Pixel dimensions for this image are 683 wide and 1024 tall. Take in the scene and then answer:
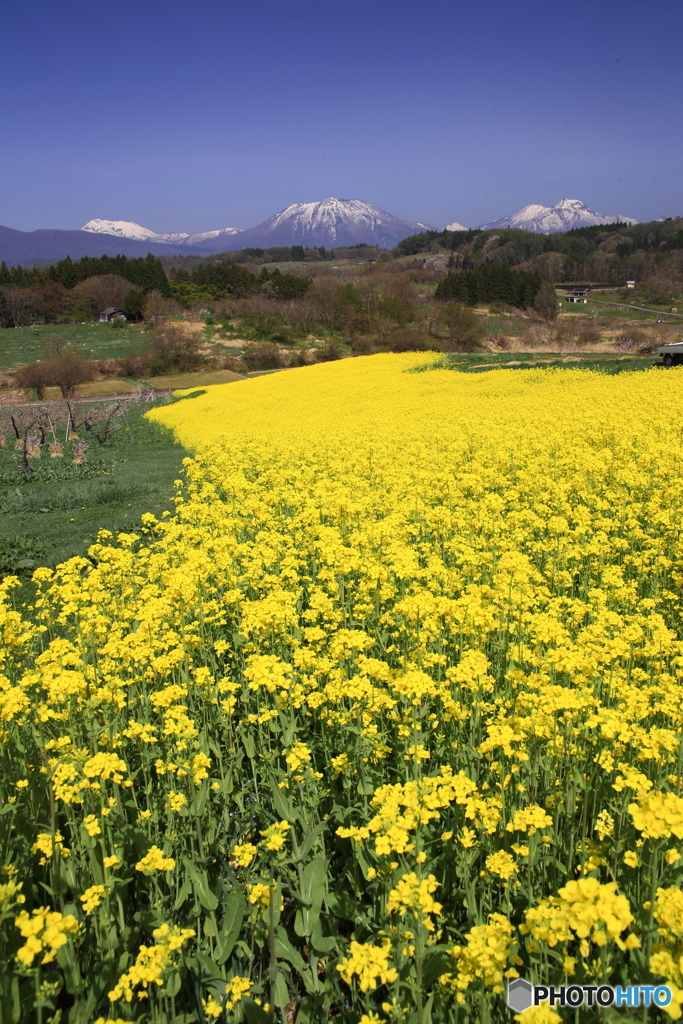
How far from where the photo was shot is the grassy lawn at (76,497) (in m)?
11.6

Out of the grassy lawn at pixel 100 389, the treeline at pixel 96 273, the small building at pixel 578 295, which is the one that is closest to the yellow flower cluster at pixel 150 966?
the grassy lawn at pixel 100 389

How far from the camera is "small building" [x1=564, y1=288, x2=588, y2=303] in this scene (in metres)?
110

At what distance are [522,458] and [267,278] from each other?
93.6m

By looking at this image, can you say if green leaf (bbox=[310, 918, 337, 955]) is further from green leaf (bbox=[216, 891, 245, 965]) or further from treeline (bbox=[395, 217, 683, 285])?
treeline (bbox=[395, 217, 683, 285])

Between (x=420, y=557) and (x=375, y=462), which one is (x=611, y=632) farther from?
(x=375, y=462)

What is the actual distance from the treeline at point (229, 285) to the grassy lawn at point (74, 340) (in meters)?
15.5

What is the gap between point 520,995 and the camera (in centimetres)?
270

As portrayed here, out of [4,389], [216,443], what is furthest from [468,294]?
[216,443]

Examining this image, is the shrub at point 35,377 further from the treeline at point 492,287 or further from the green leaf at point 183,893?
the treeline at point 492,287

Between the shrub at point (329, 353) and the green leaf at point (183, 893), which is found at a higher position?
the shrub at point (329, 353)

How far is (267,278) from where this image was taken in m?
95.9

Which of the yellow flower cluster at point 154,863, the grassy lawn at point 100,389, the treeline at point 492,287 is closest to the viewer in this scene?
the yellow flower cluster at point 154,863

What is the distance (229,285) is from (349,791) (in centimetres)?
10178

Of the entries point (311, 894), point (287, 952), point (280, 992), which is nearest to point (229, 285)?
point (311, 894)
